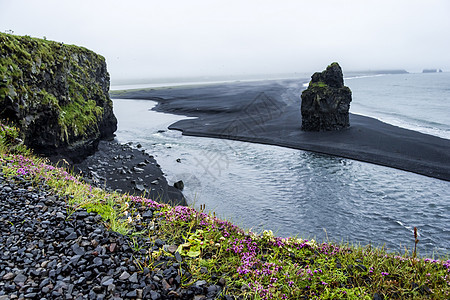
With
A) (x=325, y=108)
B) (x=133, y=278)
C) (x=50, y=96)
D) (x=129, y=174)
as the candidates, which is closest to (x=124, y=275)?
(x=133, y=278)

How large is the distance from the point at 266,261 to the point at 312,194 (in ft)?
36.8

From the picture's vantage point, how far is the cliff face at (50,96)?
1387 cm

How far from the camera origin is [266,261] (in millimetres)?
5516

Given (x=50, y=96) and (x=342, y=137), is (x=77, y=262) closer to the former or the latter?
(x=50, y=96)

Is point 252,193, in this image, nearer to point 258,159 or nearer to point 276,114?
point 258,159

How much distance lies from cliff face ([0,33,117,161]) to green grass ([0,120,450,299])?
1053 cm

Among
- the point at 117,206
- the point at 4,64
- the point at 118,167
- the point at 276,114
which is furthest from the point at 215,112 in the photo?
the point at 117,206

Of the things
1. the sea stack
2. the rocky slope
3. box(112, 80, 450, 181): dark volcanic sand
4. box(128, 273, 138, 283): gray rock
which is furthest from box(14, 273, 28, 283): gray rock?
the sea stack

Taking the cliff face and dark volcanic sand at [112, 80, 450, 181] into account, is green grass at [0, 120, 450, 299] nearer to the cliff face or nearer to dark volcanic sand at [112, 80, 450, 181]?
the cliff face

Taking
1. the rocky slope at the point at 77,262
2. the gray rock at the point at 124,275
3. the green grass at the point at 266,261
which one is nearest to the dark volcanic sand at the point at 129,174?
the green grass at the point at 266,261

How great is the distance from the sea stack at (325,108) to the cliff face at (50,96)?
77.1ft

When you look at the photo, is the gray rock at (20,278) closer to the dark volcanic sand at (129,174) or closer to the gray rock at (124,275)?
the gray rock at (124,275)

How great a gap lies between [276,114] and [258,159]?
21.1m

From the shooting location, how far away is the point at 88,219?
18.3 feet
